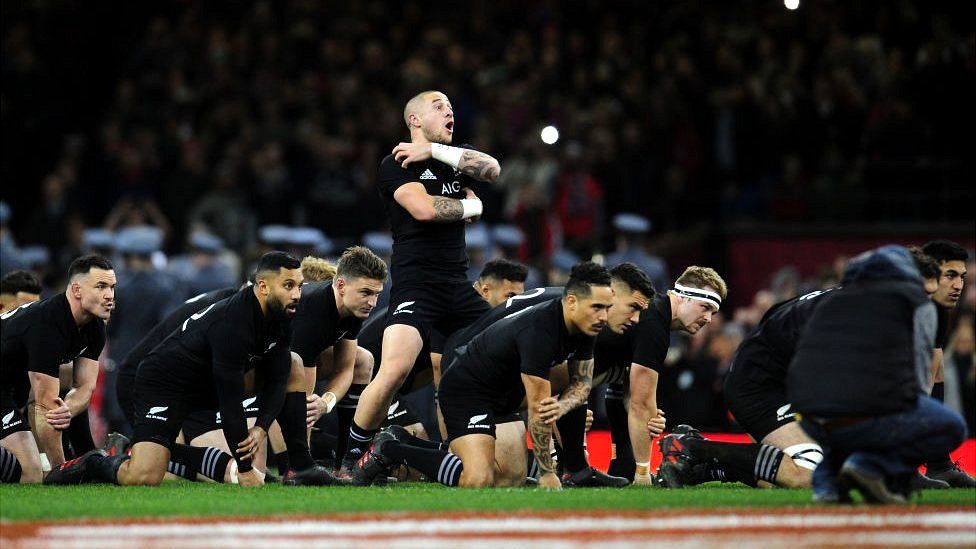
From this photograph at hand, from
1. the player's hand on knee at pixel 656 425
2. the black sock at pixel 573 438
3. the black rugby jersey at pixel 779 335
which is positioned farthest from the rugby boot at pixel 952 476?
the black sock at pixel 573 438

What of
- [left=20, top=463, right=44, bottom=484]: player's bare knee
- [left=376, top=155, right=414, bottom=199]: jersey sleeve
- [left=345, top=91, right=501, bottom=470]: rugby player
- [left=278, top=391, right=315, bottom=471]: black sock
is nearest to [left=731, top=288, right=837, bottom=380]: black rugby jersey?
[left=345, top=91, right=501, bottom=470]: rugby player

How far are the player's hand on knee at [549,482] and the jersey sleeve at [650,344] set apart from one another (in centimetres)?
A: 107

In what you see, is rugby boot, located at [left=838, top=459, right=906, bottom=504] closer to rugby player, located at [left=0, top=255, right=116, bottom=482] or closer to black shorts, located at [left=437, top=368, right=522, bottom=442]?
black shorts, located at [left=437, top=368, right=522, bottom=442]

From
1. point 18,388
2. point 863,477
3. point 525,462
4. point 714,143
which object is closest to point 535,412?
point 525,462

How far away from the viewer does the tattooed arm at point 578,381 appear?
9.40m

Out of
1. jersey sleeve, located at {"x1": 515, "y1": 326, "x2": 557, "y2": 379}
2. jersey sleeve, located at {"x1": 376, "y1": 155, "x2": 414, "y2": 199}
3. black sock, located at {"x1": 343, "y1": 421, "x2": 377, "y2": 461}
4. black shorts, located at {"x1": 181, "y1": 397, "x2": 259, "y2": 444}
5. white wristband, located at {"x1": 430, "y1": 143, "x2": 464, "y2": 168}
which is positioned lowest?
black sock, located at {"x1": 343, "y1": 421, "x2": 377, "y2": 461}

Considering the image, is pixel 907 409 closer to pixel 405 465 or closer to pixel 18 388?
pixel 405 465

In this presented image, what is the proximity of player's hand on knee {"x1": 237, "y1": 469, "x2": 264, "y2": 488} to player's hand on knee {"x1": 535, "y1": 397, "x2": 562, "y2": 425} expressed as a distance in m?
1.95

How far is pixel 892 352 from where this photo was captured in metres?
7.65

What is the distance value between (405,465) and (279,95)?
11635 mm

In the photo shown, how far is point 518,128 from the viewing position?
19.1 metres

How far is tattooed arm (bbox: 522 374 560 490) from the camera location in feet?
29.7

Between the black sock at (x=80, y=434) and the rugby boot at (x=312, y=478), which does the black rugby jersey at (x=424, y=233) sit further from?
the black sock at (x=80, y=434)

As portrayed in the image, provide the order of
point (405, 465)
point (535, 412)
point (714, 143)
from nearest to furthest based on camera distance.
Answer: point (535, 412)
point (405, 465)
point (714, 143)
